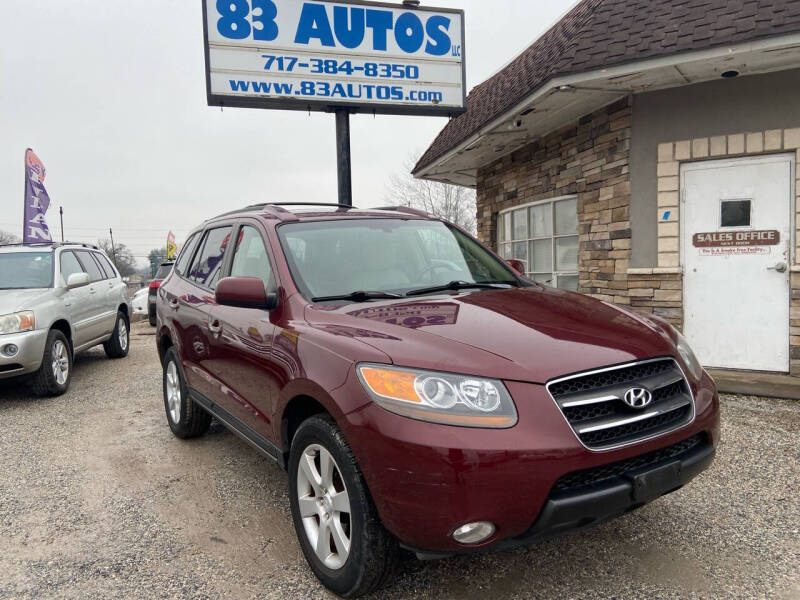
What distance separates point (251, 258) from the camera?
11.3 feet

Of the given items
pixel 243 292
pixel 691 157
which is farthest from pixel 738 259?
pixel 243 292

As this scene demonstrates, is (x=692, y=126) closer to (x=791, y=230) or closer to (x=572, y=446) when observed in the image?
(x=791, y=230)

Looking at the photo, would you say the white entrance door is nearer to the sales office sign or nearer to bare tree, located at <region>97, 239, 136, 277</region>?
the sales office sign

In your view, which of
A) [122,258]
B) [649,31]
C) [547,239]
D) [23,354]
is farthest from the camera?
[122,258]

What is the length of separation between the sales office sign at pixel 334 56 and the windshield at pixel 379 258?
16.5 ft

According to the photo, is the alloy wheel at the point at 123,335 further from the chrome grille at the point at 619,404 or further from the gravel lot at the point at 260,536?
the chrome grille at the point at 619,404

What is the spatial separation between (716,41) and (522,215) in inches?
171

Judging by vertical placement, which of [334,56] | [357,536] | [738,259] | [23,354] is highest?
[334,56]

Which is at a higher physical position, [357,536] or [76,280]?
[76,280]

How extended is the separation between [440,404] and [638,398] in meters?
0.79

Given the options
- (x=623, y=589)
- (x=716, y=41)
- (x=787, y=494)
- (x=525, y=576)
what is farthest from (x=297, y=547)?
(x=716, y=41)

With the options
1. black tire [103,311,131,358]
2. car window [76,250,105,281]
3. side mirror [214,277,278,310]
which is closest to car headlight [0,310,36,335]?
car window [76,250,105,281]

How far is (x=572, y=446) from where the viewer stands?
1.98 m

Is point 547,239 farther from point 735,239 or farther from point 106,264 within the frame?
point 106,264
